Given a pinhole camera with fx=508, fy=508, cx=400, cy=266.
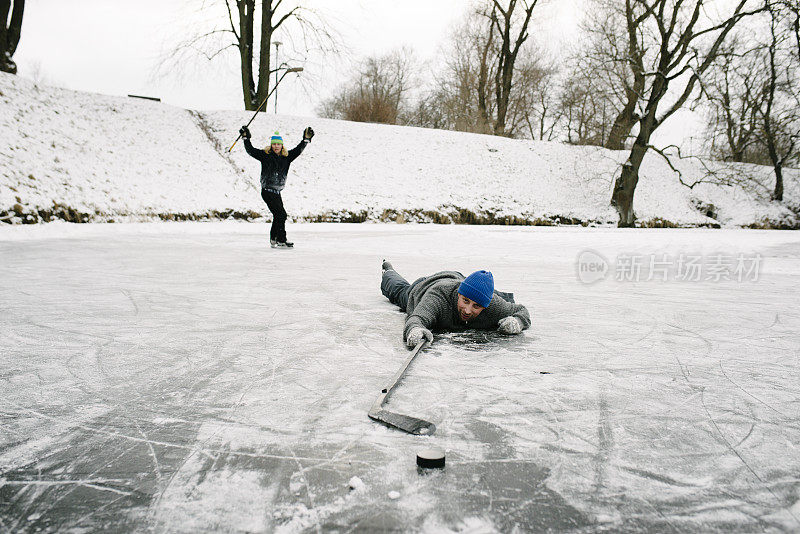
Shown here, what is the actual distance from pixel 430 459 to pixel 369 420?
0.42 meters

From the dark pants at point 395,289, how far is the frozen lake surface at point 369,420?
0.11 meters

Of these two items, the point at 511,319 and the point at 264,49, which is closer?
the point at 511,319

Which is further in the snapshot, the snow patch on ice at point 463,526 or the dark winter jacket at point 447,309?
the dark winter jacket at point 447,309

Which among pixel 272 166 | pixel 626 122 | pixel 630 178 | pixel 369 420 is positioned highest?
pixel 626 122

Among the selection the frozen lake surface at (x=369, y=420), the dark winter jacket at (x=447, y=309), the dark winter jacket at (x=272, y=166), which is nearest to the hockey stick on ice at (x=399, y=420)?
the frozen lake surface at (x=369, y=420)

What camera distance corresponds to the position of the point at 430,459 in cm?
148

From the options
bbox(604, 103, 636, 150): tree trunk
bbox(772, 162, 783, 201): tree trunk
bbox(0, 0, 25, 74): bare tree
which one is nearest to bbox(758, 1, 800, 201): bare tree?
bbox(772, 162, 783, 201): tree trunk

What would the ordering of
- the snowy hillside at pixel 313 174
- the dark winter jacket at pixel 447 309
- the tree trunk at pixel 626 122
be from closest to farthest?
the dark winter jacket at pixel 447 309, the snowy hillside at pixel 313 174, the tree trunk at pixel 626 122

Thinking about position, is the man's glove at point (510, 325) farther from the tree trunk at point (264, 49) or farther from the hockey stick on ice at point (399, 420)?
the tree trunk at point (264, 49)

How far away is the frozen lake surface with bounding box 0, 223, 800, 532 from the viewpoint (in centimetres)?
132

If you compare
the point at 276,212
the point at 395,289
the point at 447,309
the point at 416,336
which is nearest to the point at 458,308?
the point at 447,309

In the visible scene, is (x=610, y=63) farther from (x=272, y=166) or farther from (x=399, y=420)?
(x=399, y=420)

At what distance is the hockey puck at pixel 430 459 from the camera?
148 cm

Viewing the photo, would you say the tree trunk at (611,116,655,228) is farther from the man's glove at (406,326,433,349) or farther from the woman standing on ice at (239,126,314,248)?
the man's glove at (406,326,433,349)
